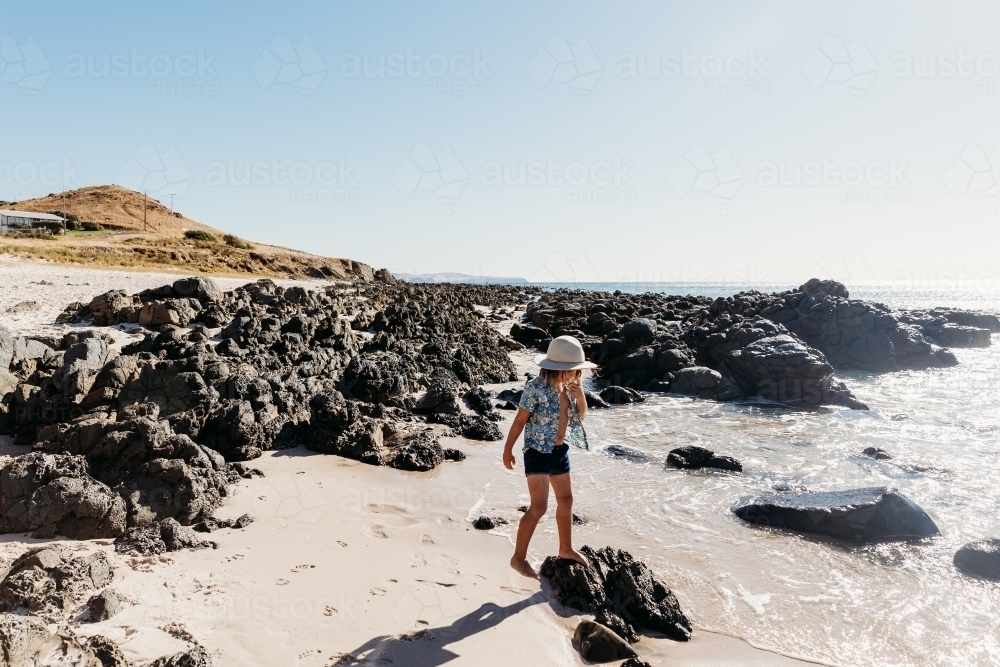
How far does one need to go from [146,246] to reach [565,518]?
164ft

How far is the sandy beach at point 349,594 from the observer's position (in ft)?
10.9

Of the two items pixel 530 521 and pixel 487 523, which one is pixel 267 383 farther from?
pixel 530 521

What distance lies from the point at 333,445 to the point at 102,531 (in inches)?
119

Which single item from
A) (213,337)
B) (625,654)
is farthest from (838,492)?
(213,337)

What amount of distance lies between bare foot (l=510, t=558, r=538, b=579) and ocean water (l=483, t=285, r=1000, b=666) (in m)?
1.16

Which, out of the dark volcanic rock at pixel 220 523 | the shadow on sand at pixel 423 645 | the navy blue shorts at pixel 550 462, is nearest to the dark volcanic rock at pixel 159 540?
the dark volcanic rock at pixel 220 523

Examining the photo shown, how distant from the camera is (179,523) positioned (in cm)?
479

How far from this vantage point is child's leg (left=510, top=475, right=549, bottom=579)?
14.4 ft

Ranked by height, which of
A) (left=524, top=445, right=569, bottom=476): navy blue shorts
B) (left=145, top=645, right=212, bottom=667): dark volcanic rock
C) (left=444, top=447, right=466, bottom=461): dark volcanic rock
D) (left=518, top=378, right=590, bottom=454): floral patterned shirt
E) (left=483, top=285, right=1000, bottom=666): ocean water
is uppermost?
(left=518, top=378, right=590, bottom=454): floral patterned shirt

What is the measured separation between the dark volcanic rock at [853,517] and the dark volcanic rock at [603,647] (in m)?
3.30

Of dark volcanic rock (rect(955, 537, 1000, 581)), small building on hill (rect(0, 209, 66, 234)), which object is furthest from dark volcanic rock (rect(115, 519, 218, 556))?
small building on hill (rect(0, 209, 66, 234))

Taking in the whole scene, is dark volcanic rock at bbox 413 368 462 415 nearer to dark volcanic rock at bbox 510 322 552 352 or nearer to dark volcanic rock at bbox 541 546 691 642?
dark volcanic rock at bbox 541 546 691 642

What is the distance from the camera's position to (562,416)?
4.44m

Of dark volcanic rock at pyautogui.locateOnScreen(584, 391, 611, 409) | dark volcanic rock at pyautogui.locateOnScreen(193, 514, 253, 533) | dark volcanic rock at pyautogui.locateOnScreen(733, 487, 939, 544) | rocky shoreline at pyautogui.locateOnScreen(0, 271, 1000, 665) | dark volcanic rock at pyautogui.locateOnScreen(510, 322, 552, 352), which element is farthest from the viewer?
dark volcanic rock at pyautogui.locateOnScreen(510, 322, 552, 352)
